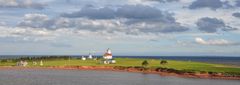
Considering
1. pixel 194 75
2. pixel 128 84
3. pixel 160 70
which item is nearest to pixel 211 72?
pixel 194 75

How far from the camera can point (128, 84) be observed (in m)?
87.1

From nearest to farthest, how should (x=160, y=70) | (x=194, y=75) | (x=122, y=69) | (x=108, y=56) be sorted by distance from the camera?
(x=194, y=75) → (x=160, y=70) → (x=122, y=69) → (x=108, y=56)

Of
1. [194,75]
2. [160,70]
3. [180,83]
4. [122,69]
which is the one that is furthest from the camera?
[122,69]

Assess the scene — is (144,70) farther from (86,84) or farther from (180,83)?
(86,84)

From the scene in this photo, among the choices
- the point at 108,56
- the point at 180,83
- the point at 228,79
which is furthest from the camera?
the point at 108,56

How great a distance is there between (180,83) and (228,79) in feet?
65.4

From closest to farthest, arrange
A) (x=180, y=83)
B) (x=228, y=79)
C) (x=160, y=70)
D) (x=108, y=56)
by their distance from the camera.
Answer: (x=180, y=83)
(x=228, y=79)
(x=160, y=70)
(x=108, y=56)

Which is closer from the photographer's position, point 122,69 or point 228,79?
point 228,79

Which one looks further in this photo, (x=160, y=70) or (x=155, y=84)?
(x=160, y=70)

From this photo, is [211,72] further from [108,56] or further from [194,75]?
[108,56]

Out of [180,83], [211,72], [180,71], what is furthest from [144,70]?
[180,83]

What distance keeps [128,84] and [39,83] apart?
17401 mm

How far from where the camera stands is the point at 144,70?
137 m

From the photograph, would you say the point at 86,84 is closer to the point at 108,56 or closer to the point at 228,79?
the point at 228,79
